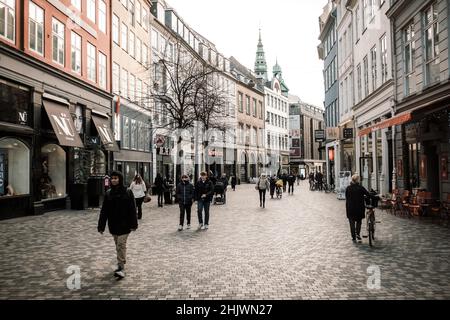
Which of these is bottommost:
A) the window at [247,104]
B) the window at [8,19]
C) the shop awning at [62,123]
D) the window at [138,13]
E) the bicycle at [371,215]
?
the bicycle at [371,215]

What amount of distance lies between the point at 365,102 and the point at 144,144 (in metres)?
17.2

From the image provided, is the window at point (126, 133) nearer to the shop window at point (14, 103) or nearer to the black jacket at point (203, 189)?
the shop window at point (14, 103)

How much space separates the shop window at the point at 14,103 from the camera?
16047 mm

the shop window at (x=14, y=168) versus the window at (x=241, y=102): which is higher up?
the window at (x=241, y=102)

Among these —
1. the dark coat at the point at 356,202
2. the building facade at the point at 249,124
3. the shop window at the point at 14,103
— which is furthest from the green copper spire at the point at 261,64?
the dark coat at the point at 356,202

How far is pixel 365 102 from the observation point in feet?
87.8

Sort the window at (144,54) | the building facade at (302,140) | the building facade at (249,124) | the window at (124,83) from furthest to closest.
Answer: the building facade at (302,140), the building facade at (249,124), the window at (144,54), the window at (124,83)

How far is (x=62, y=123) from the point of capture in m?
19.8

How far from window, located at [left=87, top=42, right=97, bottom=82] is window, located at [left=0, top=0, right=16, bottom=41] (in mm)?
7803

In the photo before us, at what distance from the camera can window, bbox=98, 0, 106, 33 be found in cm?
2614

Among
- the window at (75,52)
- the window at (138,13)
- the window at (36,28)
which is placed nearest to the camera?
the window at (36,28)

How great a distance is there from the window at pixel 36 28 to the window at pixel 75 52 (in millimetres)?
3194

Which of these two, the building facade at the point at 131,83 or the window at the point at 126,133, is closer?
the building facade at the point at 131,83
